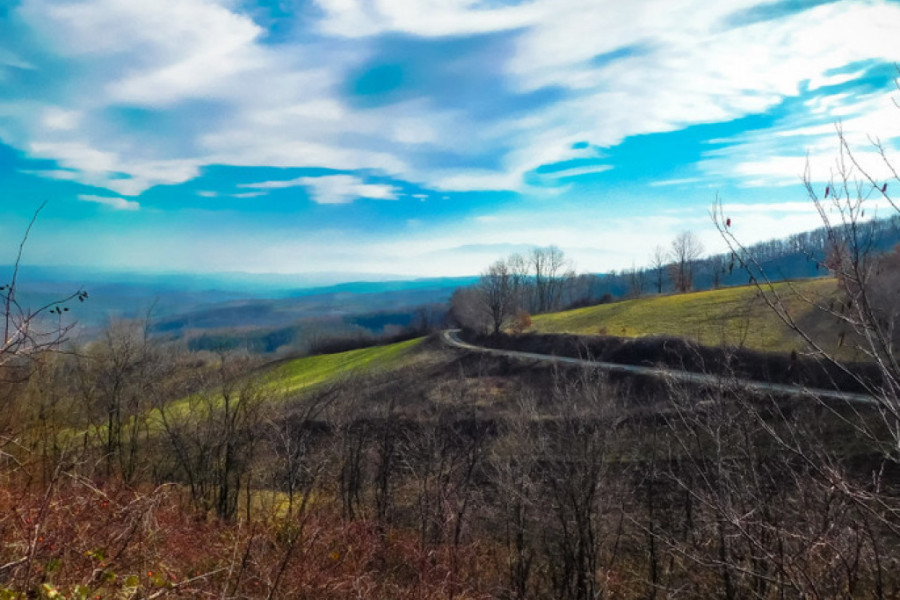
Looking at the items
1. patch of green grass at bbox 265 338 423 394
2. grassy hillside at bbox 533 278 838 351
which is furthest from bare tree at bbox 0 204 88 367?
patch of green grass at bbox 265 338 423 394

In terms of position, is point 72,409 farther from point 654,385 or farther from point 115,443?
point 654,385

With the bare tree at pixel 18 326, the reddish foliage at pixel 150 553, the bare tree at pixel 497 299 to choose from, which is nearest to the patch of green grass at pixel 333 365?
the bare tree at pixel 497 299

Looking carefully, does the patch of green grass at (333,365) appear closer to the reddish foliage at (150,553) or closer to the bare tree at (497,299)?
the bare tree at (497,299)

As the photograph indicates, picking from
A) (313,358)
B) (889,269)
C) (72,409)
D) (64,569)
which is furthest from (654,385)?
(313,358)

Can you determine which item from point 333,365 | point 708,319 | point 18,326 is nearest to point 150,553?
point 18,326

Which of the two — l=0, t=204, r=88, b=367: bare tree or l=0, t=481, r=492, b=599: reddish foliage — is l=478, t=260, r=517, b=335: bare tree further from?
l=0, t=204, r=88, b=367: bare tree
